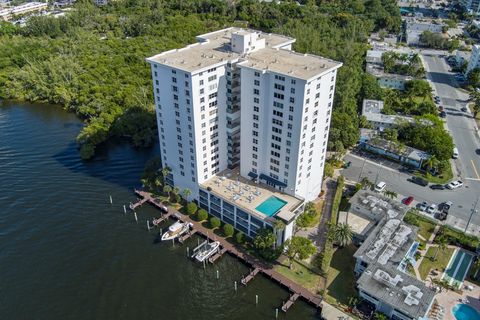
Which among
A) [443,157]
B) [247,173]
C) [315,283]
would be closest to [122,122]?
[247,173]

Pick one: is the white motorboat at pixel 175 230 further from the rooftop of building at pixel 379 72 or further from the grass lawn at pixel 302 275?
the rooftop of building at pixel 379 72

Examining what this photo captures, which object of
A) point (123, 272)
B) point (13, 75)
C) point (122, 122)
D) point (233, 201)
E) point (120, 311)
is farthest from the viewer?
point (13, 75)

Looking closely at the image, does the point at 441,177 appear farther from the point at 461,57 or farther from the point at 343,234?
the point at 461,57

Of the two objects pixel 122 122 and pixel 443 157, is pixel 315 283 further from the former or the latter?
pixel 122 122

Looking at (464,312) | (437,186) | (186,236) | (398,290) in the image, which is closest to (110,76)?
(186,236)

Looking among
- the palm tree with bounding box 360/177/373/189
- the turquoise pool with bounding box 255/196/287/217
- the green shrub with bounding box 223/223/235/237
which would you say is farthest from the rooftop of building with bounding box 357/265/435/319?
the palm tree with bounding box 360/177/373/189

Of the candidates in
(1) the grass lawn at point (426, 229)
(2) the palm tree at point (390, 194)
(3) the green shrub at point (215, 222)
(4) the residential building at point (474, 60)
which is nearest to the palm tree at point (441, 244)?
(1) the grass lawn at point (426, 229)

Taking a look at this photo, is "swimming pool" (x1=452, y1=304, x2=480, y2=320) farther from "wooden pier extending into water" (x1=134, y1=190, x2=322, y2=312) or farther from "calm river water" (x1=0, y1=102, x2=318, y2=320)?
"calm river water" (x1=0, y1=102, x2=318, y2=320)
